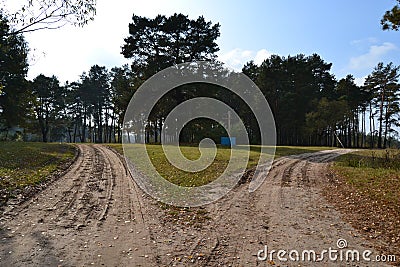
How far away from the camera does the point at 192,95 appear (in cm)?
2989

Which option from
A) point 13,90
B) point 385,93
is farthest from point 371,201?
point 385,93

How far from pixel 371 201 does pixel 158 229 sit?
20.1ft

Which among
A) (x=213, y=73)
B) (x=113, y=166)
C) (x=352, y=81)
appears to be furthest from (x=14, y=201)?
(x=352, y=81)

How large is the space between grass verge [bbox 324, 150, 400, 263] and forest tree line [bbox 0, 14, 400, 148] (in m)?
20.1

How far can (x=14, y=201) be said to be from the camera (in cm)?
744

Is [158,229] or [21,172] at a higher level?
[21,172]

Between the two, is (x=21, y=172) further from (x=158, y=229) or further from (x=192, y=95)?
(x=192, y=95)

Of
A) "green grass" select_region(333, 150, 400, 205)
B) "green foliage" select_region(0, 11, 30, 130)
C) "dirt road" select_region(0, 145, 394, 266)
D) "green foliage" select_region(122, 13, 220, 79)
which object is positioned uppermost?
"green foliage" select_region(122, 13, 220, 79)

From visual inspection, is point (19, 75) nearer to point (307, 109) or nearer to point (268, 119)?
point (268, 119)

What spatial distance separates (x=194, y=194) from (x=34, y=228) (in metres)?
4.51

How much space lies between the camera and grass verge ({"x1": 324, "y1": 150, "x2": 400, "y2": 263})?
18.4ft

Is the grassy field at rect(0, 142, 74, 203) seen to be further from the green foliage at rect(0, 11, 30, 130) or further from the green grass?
the green foliage at rect(0, 11, 30, 130)

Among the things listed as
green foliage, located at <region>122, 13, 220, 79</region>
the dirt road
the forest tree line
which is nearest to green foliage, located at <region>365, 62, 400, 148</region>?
the forest tree line

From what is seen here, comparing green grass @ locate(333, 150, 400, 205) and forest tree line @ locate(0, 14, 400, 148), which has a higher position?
forest tree line @ locate(0, 14, 400, 148)
